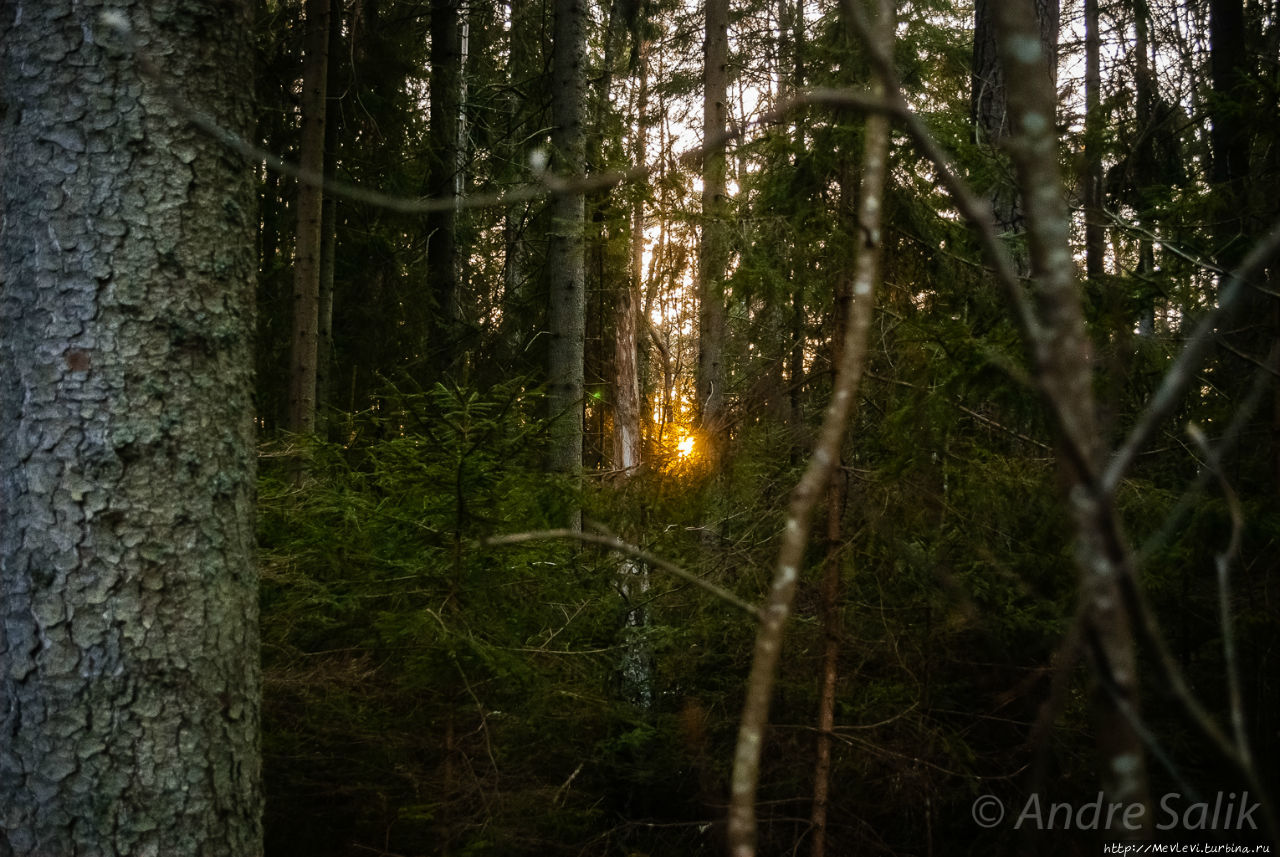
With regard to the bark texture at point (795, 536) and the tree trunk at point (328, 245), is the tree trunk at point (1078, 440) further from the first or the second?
the tree trunk at point (328, 245)

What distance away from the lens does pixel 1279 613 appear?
4.10 m

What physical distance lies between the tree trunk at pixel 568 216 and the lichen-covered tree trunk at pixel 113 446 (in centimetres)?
484

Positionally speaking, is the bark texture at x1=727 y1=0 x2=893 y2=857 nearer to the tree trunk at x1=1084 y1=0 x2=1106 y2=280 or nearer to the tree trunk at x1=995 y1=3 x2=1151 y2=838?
the tree trunk at x1=995 y1=3 x2=1151 y2=838

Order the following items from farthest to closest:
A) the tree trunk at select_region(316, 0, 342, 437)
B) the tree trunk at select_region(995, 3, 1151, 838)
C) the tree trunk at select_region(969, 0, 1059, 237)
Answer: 1. the tree trunk at select_region(316, 0, 342, 437)
2. the tree trunk at select_region(969, 0, 1059, 237)
3. the tree trunk at select_region(995, 3, 1151, 838)

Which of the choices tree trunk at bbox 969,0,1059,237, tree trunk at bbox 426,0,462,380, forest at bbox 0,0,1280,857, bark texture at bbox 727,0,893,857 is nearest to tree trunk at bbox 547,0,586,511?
forest at bbox 0,0,1280,857

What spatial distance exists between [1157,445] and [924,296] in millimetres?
1830

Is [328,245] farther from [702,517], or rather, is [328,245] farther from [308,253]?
[702,517]

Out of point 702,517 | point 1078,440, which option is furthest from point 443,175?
point 1078,440

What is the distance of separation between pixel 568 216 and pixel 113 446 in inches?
212

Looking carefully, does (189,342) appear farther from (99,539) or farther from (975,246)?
(975,246)

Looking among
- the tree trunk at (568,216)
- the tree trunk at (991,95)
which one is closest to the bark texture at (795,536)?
the tree trunk at (991,95)

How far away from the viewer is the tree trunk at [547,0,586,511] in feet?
25.2

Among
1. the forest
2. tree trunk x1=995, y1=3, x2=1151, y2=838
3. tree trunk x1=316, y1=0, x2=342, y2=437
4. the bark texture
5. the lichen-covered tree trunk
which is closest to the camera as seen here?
tree trunk x1=995, y1=3, x2=1151, y2=838

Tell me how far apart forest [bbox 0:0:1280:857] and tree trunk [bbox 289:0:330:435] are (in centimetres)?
5
